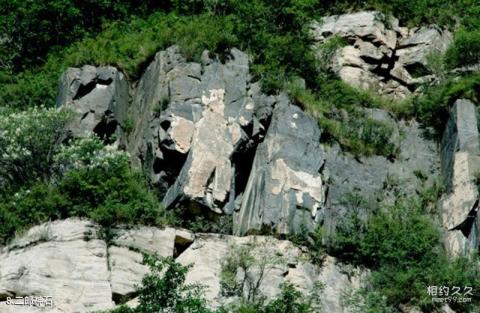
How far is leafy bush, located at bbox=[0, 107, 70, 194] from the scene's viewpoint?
19.0 metres

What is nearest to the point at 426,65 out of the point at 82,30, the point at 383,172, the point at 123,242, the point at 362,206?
the point at 383,172

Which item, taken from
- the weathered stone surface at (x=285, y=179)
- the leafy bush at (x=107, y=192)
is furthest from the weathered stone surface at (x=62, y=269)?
the weathered stone surface at (x=285, y=179)

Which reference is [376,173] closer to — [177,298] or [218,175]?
[218,175]

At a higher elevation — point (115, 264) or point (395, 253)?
point (395, 253)

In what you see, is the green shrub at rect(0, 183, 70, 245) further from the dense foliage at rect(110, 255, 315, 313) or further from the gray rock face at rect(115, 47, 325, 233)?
the dense foliage at rect(110, 255, 315, 313)

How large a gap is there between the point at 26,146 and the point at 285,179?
5.61m

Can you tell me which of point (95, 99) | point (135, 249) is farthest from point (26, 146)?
point (135, 249)

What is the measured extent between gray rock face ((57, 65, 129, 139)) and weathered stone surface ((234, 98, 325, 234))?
3.79m

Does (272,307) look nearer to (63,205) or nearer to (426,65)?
(63,205)

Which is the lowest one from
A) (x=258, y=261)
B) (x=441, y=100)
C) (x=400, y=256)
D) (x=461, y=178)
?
(x=258, y=261)

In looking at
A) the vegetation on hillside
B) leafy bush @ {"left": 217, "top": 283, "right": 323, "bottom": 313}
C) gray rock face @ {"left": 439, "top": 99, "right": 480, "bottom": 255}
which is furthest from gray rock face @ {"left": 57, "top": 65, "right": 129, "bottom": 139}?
gray rock face @ {"left": 439, "top": 99, "right": 480, "bottom": 255}

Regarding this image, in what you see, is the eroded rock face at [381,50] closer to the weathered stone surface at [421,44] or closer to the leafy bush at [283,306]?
the weathered stone surface at [421,44]

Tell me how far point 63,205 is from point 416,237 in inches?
287

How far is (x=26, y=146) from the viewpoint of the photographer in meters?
19.2
